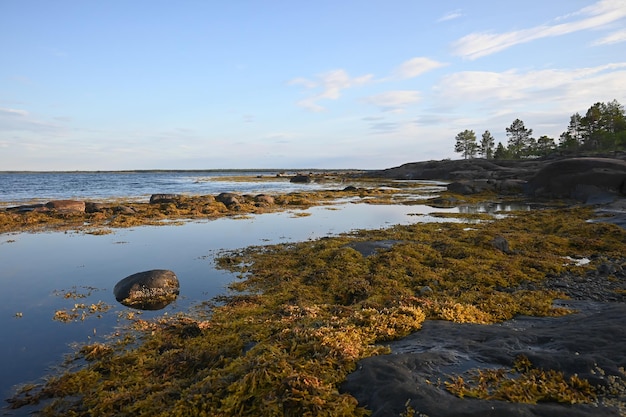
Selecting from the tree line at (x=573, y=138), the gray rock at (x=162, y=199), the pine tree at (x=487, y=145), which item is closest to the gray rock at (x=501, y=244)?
the gray rock at (x=162, y=199)

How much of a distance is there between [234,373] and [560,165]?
139 feet

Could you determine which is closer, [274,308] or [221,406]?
[221,406]

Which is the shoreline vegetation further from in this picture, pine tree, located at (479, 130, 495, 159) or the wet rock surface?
pine tree, located at (479, 130, 495, 159)

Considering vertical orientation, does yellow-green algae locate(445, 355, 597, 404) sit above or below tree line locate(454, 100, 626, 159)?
below

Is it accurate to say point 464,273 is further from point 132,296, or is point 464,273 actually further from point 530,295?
point 132,296

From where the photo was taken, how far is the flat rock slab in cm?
373

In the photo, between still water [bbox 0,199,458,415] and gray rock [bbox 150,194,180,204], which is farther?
gray rock [bbox 150,194,180,204]

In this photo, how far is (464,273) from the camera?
11727 mm

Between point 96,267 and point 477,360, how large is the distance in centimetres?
1322

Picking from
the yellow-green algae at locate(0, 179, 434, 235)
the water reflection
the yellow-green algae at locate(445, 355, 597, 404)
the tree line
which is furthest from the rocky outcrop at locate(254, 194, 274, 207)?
the tree line

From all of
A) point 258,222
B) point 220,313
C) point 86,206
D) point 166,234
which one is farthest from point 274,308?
point 86,206

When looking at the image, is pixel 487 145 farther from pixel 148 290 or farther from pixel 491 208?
pixel 148 290

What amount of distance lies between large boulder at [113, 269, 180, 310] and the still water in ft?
0.83

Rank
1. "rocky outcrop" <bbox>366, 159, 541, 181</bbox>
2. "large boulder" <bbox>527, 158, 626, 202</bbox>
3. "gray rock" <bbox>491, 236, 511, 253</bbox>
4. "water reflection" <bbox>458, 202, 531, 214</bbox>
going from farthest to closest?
"rocky outcrop" <bbox>366, 159, 541, 181</bbox>, "large boulder" <bbox>527, 158, 626, 202</bbox>, "water reflection" <bbox>458, 202, 531, 214</bbox>, "gray rock" <bbox>491, 236, 511, 253</bbox>
